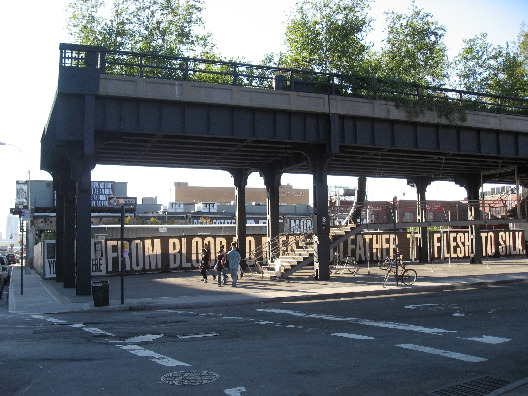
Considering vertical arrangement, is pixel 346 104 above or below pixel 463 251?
above

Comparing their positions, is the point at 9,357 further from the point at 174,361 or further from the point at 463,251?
the point at 463,251

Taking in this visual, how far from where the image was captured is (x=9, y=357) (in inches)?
380

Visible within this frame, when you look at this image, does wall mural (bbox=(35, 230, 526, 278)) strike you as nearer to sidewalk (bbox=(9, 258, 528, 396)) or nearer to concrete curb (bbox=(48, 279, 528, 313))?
sidewalk (bbox=(9, 258, 528, 396))

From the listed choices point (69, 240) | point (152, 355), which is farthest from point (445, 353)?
point (69, 240)

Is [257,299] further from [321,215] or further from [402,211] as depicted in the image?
[402,211]

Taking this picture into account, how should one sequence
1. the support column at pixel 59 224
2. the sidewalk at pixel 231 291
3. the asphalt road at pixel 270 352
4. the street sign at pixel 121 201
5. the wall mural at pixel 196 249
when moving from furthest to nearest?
the wall mural at pixel 196 249
the support column at pixel 59 224
the sidewalk at pixel 231 291
the street sign at pixel 121 201
the asphalt road at pixel 270 352

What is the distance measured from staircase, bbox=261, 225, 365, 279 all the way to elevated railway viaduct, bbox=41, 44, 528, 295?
102 centimetres

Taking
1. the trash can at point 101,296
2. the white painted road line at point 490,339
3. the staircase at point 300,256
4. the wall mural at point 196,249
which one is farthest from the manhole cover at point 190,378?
the wall mural at point 196,249

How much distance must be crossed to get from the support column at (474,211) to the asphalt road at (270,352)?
23119mm

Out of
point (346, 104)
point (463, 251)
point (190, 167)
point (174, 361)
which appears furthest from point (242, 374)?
point (463, 251)

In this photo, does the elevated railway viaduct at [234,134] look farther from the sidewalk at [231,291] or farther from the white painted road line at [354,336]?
the white painted road line at [354,336]

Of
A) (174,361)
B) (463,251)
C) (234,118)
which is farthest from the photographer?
(463,251)

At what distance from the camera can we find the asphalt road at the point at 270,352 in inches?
299

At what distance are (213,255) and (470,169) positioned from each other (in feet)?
65.2
